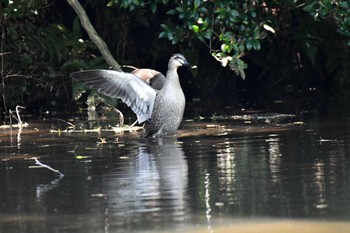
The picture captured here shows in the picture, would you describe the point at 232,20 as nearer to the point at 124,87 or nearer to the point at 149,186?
the point at 124,87

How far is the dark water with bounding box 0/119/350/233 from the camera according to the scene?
6.43 metres

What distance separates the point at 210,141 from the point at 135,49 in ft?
24.9

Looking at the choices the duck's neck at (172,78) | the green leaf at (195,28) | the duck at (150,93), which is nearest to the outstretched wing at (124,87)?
the duck at (150,93)

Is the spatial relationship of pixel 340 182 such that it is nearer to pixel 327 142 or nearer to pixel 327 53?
pixel 327 142

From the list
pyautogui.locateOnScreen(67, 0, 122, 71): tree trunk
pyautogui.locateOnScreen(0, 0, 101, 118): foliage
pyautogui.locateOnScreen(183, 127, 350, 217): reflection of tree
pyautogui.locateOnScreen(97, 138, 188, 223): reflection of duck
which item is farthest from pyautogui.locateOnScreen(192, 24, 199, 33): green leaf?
pyautogui.locateOnScreen(0, 0, 101, 118): foliage

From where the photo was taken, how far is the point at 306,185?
24.6 ft

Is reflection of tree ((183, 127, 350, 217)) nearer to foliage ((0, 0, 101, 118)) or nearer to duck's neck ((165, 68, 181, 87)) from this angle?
duck's neck ((165, 68, 181, 87))

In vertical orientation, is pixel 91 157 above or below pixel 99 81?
below

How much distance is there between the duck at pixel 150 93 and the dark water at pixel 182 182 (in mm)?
410

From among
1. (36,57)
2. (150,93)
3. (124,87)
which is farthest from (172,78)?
(36,57)

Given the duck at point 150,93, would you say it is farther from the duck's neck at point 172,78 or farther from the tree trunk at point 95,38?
the tree trunk at point 95,38

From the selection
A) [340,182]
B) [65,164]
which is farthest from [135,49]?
[340,182]

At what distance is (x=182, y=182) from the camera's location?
25.8 ft

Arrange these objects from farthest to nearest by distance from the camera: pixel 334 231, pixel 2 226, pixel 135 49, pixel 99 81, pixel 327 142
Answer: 1. pixel 135 49
2. pixel 99 81
3. pixel 327 142
4. pixel 2 226
5. pixel 334 231
